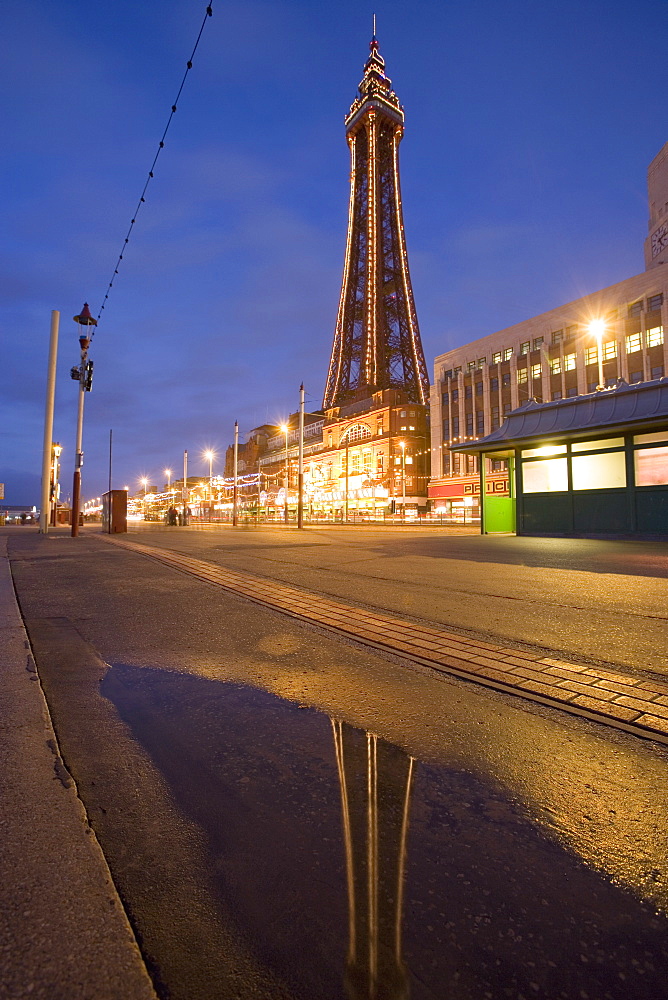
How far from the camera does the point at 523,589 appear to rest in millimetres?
6789

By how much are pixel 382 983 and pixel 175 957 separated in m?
0.47

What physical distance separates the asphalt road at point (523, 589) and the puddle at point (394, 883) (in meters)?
2.29

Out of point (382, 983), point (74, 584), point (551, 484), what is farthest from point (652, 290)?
point (382, 983)

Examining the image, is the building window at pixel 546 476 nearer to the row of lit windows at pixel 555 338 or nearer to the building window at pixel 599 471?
the building window at pixel 599 471

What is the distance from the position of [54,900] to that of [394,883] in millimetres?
892

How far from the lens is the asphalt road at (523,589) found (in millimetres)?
4309

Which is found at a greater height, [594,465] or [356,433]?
[356,433]

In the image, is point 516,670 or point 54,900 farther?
point 516,670

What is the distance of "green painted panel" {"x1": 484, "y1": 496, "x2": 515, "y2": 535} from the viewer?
68.1ft

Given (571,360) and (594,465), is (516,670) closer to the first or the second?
(594,465)

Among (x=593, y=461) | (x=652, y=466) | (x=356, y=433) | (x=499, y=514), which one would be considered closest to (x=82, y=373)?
(x=499, y=514)

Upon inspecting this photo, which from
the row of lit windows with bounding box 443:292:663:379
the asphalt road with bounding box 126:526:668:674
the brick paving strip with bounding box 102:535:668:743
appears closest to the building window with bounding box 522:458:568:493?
the asphalt road with bounding box 126:526:668:674

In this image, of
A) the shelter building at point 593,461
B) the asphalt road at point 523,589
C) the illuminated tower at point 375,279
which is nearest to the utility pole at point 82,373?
the asphalt road at point 523,589

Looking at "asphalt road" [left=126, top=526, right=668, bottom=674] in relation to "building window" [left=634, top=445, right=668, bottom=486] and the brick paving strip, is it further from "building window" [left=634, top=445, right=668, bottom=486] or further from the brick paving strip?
"building window" [left=634, top=445, right=668, bottom=486]
